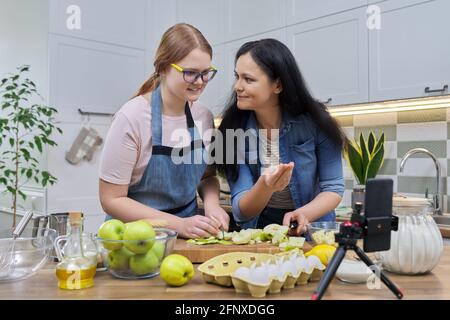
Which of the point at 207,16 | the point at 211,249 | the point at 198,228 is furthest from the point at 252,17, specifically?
the point at 211,249

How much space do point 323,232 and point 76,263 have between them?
569 millimetres

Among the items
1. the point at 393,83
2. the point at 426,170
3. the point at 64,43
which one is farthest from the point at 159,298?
the point at 64,43

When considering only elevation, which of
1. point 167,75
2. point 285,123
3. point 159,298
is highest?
point 167,75

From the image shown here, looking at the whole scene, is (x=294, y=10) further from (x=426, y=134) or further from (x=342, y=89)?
(x=426, y=134)

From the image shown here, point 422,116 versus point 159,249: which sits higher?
point 422,116

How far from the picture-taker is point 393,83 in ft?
7.24

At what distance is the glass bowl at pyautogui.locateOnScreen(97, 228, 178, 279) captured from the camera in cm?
85

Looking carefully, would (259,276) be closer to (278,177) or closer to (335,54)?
(278,177)

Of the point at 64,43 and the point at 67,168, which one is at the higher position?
the point at 64,43

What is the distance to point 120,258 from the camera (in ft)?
2.87

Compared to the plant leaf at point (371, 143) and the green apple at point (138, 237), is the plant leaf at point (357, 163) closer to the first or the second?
the plant leaf at point (371, 143)

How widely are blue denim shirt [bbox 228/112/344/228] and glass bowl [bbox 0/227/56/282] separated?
68 centimetres

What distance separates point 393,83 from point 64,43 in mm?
2106

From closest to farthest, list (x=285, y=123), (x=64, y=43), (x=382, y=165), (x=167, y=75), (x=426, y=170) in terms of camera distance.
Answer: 1. (x=167, y=75)
2. (x=285, y=123)
3. (x=426, y=170)
4. (x=382, y=165)
5. (x=64, y=43)
